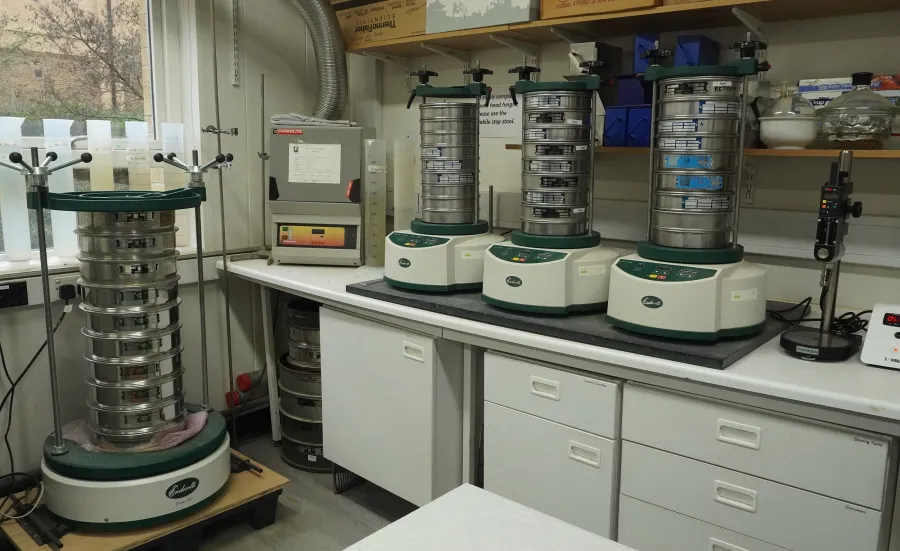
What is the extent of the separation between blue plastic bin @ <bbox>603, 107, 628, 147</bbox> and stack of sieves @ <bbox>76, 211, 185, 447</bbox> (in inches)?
59.0

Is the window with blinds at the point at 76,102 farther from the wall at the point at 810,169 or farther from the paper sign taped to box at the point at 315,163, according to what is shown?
the wall at the point at 810,169

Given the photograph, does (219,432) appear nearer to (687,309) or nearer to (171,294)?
(171,294)

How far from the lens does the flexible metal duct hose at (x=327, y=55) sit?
3.03 meters

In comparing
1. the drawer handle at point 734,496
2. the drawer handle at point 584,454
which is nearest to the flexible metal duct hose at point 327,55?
the drawer handle at point 584,454

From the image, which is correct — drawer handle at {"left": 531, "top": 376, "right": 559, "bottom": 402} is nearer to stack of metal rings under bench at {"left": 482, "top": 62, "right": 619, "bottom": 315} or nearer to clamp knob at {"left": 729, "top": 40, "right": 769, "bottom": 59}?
stack of metal rings under bench at {"left": 482, "top": 62, "right": 619, "bottom": 315}

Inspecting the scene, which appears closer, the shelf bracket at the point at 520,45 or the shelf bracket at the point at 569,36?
the shelf bracket at the point at 569,36

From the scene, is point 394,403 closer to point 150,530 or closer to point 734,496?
point 150,530

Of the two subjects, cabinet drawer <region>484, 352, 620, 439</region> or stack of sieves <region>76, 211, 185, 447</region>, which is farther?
stack of sieves <region>76, 211, 185, 447</region>

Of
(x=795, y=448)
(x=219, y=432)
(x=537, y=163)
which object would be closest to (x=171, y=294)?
(x=219, y=432)

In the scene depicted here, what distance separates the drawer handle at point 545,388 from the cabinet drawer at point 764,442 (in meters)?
0.21

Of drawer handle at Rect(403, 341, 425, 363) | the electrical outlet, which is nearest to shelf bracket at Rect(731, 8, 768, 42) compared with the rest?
drawer handle at Rect(403, 341, 425, 363)

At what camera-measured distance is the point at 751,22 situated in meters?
2.06

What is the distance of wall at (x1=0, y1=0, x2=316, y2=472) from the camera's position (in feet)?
9.04

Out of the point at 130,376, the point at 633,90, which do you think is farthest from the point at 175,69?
the point at 633,90
